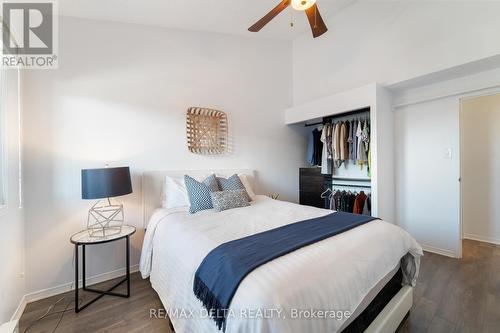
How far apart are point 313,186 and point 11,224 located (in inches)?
146

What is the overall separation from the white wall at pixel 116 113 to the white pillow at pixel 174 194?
0.28 meters

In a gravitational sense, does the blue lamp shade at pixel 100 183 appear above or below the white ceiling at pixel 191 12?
below

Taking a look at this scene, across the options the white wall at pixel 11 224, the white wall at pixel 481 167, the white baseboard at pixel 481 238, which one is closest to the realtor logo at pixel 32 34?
the white wall at pixel 11 224

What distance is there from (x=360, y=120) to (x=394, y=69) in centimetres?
73

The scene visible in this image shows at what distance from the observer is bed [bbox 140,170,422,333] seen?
0.91 metres

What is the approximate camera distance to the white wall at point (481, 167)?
3107mm

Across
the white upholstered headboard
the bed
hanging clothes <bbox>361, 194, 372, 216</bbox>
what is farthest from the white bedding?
hanging clothes <bbox>361, 194, 372, 216</bbox>

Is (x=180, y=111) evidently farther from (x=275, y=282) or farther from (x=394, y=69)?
(x=394, y=69)

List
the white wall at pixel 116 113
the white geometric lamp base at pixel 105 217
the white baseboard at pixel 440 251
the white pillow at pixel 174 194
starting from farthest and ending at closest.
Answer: the white baseboard at pixel 440 251
the white pillow at pixel 174 194
the white geometric lamp base at pixel 105 217
the white wall at pixel 116 113

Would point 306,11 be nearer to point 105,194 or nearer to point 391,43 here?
point 391,43

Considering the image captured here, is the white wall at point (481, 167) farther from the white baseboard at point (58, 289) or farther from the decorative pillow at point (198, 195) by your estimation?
the white baseboard at point (58, 289)

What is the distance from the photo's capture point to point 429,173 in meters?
2.90

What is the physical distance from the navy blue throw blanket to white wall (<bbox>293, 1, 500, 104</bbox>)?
7.52 ft

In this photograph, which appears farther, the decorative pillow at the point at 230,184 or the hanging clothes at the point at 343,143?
the hanging clothes at the point at 343,143
